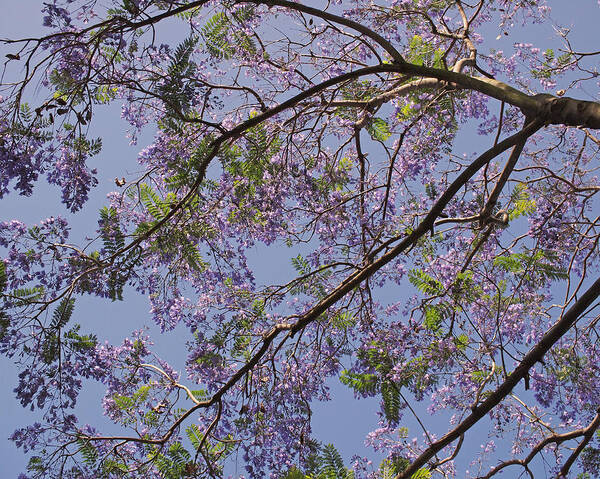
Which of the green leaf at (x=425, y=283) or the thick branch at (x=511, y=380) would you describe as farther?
the green leaf at (x=425, y=283)

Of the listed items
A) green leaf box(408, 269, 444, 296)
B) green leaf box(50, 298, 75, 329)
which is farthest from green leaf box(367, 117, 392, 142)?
green leaf box(50, 298, 75, 329)

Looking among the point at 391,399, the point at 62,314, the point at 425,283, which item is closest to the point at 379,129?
the point at 425,283

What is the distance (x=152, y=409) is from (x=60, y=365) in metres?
1.14

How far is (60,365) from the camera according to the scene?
431 centimetres

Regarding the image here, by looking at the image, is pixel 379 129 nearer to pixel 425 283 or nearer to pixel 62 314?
pixel 425 283

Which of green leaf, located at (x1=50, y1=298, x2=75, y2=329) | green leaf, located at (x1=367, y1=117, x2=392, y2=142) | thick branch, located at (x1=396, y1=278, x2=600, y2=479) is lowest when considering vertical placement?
thick branch, located at (x1=396, y1=278, x2=600, y2=479)

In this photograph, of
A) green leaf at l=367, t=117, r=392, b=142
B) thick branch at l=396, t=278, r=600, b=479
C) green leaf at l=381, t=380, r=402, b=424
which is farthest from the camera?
green leaf at l=367, t=117, r=392, b=142

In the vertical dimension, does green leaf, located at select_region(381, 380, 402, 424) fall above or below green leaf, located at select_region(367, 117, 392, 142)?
below

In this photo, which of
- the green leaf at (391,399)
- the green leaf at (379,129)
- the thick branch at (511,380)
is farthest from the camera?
the green leaf at (379,129)

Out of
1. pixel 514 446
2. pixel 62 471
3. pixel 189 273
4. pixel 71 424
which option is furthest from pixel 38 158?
pixel 514 446

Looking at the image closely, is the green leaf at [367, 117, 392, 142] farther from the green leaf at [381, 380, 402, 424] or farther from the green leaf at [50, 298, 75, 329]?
the green leaf at [50, 298, 75, 329]

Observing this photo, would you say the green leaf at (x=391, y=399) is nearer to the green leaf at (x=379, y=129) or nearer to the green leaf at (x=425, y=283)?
the green leaf at (x=425, y=283)

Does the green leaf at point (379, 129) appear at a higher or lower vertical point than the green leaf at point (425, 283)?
higher

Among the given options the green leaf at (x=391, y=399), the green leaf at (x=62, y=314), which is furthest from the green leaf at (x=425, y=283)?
the green leaf at (x=62, y=314)
